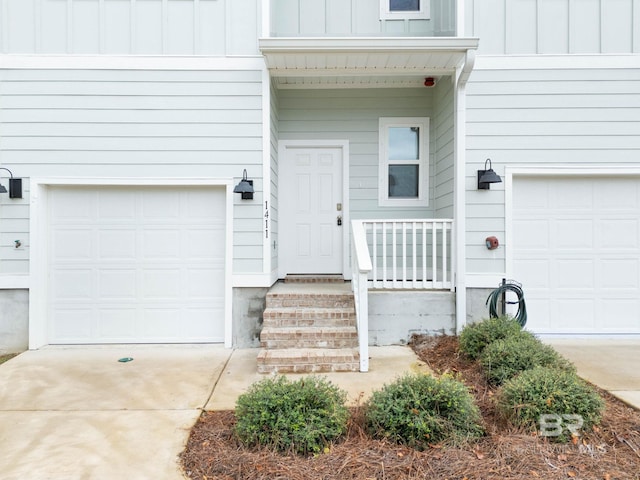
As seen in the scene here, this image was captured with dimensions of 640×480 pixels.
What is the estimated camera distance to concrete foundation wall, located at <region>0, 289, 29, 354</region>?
4.52 meters

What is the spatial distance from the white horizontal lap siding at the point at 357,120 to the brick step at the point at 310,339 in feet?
6.64

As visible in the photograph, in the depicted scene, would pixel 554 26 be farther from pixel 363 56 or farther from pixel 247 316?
pixel 247 316

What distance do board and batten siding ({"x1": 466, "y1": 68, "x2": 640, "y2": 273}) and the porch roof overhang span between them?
0.52m

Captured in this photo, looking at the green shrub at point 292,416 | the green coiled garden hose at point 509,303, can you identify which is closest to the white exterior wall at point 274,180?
the green shrub at point 292,416

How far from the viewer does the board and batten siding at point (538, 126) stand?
4590 millimetres

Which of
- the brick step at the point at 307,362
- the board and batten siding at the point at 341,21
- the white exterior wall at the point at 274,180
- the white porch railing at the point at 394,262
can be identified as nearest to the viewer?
the brick step at the point at 307,362

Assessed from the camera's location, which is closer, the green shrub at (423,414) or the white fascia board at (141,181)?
Result: the green shrub at (423,414)

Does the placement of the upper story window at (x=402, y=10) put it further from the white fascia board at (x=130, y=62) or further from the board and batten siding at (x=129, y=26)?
the white fascia board at (x=130, y=62)

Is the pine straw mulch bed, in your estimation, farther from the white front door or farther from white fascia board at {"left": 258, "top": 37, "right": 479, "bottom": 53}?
white fascia board at {"left": 258, "top": 37, "right": 479, "bottom": 53}

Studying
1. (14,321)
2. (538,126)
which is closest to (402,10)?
(538,126)

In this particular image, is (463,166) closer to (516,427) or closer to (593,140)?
(593,140)

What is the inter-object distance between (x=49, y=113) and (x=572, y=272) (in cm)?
627

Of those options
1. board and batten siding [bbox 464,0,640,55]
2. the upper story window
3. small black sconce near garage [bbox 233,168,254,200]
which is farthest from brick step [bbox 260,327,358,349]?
the upper story window

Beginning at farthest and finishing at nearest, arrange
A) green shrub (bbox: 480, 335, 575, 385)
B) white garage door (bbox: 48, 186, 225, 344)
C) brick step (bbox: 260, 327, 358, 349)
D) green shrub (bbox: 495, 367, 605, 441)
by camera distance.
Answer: white garage door (bbox: 48, 186, 225, 344) < brick step (bbox: 260, 327, 358, 349) < green shrub (bbox: 480, 335, 575, 385) < green shrub (bbox: 495, 367, 605, 441)
